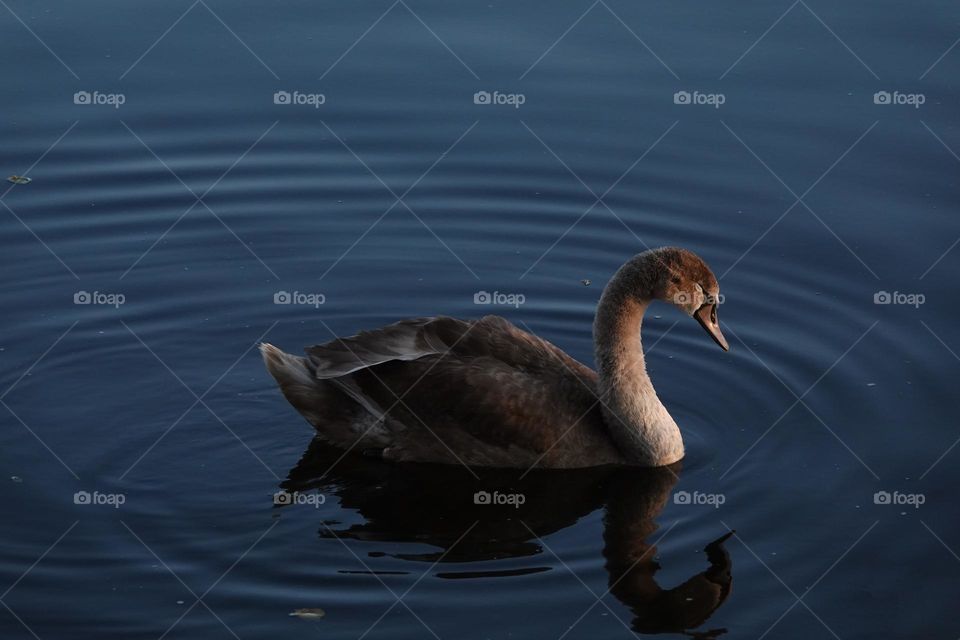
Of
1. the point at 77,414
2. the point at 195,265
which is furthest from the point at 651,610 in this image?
the point at 195,265

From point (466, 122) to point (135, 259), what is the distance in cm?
354

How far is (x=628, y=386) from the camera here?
39.6ft

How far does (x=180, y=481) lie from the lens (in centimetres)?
1149

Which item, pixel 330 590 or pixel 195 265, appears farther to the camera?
pixel 195 265

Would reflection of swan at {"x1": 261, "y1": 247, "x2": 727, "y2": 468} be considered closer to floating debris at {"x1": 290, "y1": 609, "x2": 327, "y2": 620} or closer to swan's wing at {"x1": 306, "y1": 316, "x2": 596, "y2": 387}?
swan's wing at {"x1": 306, "y1": 316, "x2": 596, "y2": 387}

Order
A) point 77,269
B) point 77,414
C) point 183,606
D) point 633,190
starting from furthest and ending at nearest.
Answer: point 633,190
point 77,269
point 77,414
point 183,606

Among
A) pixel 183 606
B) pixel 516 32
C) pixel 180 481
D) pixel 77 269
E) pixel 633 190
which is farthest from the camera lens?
pixel 516 32

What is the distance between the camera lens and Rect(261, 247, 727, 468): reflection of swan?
11961mm

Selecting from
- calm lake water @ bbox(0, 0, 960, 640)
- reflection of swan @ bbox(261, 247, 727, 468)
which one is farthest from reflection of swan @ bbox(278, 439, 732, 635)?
reflection of swan @ bbox(261, 247, 727, 468)

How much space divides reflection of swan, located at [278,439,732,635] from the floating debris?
0.84 metres

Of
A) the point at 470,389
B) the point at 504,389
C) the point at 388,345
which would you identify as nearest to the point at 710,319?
the point at 504,389

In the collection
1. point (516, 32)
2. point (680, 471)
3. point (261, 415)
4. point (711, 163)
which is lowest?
point (680, 471)

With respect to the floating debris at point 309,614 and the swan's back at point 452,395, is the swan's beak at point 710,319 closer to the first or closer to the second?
the swan's back at point 452,395

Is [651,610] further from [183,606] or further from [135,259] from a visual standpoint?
[135,259]
